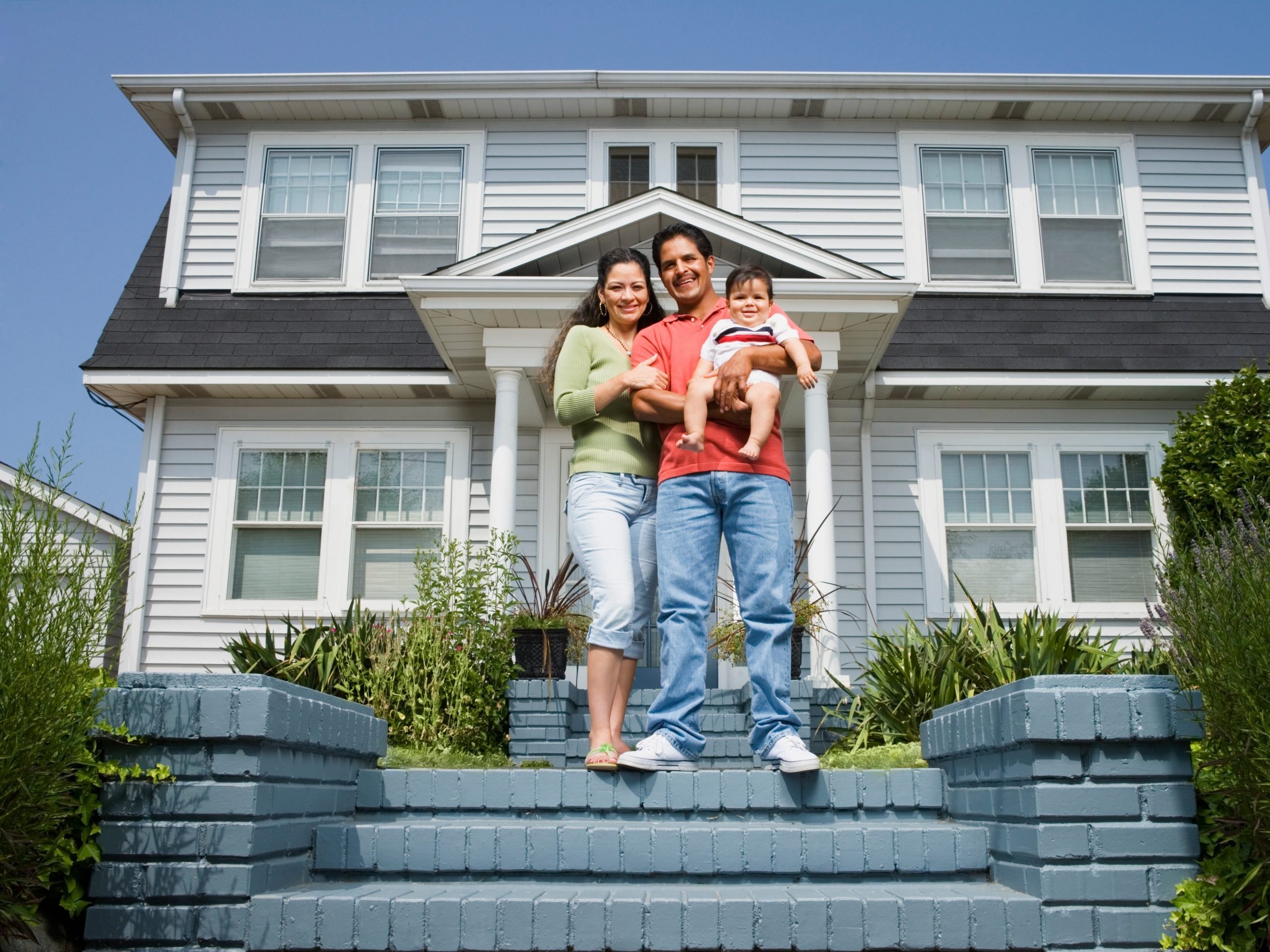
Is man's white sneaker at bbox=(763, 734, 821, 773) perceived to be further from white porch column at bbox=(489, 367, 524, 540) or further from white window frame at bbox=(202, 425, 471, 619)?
white window frame at bbox=(202, 425, 471, 619)

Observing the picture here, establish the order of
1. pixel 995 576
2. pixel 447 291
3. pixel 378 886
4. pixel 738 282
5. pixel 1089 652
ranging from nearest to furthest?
pixel 378 886
pixel 738 282
pixel 1089 652
pixel 447 291
pixel 995 576

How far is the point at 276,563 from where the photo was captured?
896 centimetres

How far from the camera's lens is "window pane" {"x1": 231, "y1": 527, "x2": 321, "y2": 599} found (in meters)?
8.91

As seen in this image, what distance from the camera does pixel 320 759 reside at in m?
3.23

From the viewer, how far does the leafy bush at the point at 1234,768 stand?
2.55 m

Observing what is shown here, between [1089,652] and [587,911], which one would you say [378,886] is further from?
[1089,652]

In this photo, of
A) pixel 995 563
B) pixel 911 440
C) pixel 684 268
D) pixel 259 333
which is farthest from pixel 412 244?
pixel 684 268

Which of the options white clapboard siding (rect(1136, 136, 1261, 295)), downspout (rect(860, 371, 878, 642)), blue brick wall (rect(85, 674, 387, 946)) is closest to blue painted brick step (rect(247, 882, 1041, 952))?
blue brick wall (rect(85, 674, 387, 946))

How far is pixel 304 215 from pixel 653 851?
8.15 m

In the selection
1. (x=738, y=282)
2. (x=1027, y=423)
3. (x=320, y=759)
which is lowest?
(x=320, y=759)

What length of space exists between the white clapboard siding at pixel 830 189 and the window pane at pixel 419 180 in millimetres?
2638

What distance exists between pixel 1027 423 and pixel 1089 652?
4.26 metres

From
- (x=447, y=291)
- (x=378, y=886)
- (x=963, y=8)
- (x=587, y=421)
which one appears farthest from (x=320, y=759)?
(x=963, y=8)

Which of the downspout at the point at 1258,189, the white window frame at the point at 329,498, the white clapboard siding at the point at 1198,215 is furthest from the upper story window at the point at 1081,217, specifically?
the white window frame at the point at 329,498
